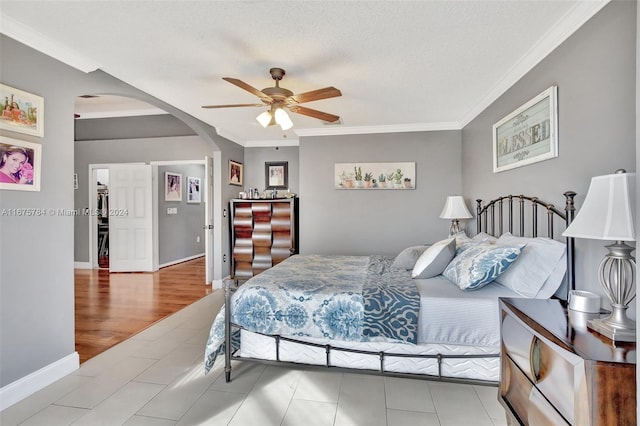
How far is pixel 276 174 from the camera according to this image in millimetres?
5461

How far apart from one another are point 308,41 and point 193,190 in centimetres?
586

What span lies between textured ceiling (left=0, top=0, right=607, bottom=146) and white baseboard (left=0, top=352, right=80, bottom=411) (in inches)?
87.3

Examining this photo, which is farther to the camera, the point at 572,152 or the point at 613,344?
the point at 572,152

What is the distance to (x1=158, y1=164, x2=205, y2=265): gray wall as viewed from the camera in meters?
6.11

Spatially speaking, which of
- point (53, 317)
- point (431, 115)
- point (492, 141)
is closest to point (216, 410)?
point (53, 317)

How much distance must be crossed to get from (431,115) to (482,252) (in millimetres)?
2348

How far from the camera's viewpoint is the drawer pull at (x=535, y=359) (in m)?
1.20

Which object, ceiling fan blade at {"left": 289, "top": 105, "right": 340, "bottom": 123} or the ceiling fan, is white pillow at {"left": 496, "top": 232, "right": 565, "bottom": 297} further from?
ceiling fan blade at {"left": 289, "top": 105, "right": 340, "bottom": 123}

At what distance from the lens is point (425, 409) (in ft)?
6.12

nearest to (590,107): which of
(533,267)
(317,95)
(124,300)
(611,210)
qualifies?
(611,210)

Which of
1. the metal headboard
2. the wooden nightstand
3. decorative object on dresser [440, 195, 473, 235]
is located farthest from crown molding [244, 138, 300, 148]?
the wooden nightstand

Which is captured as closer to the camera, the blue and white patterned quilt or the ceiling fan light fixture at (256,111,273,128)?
the blue and white patterned quilt

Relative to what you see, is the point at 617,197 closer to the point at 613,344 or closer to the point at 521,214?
the point at 613,344

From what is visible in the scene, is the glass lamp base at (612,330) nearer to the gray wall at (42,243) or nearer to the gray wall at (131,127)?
the gray wall at (42,243)
